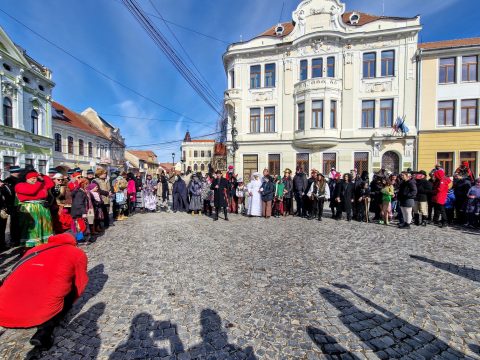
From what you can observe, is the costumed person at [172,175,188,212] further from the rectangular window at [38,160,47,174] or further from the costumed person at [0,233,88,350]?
the rectangular window at [38,160,47,174]

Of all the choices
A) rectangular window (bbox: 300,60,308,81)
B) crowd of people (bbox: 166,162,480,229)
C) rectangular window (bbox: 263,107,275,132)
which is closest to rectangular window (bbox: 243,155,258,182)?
rectangular window (bbox: 263,107,275,132)

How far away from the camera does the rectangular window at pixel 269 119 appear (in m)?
21.3

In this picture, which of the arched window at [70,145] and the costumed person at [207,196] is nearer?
the costumed person at [207,196]

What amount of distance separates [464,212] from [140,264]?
34.2 feet

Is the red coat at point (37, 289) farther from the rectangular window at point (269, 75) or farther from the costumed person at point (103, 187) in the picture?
the rectangular window at point (269, 75)

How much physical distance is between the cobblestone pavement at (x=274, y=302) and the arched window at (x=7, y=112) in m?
19.4

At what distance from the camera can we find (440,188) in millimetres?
8016

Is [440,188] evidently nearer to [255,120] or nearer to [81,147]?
[255,120]

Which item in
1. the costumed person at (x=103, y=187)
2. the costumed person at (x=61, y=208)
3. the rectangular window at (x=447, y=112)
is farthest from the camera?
the rectangular window at (x=447, y=112)

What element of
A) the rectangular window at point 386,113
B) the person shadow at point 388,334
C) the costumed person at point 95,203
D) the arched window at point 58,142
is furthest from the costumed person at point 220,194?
the arched window at point 58,142

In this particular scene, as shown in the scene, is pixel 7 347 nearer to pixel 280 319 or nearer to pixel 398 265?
pixel 280 319

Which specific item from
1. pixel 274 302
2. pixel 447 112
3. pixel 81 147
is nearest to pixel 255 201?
pixel 274 302

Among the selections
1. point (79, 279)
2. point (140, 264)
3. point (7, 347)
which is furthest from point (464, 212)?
point (7, 347)

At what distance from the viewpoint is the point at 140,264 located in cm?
482
